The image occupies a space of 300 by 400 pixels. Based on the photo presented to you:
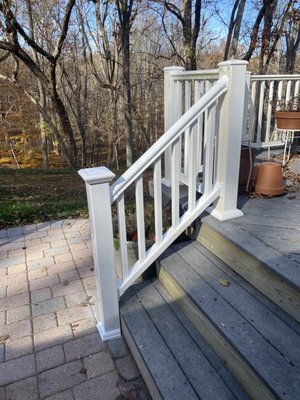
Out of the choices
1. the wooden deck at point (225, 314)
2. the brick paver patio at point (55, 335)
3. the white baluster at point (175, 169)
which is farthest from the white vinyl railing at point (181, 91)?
the brick paver patio at point (55, 335)

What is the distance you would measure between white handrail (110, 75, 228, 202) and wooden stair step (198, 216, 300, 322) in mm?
760

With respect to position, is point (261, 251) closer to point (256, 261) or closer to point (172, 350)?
point (256, 261)

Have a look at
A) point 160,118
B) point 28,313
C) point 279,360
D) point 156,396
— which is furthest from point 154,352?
point 160,118

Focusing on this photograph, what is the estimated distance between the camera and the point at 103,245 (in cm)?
191

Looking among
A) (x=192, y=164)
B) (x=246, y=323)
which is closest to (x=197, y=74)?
(x=192, y=164)

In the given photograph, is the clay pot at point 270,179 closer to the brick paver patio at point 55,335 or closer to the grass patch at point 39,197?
the brick paver patio at point 55,335

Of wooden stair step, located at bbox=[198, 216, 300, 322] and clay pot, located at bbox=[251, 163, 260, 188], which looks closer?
wooden stair step, located at bbox=[198, 216, 300, 322]

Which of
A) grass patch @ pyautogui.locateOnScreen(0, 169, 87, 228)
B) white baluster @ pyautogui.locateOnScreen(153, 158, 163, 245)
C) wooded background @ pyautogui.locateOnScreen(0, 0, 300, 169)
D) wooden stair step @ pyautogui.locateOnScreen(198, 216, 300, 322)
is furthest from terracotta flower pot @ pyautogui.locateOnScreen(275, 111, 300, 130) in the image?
wooded background @ pyautogui.locateOnScreen(0, 0, 300, 169)

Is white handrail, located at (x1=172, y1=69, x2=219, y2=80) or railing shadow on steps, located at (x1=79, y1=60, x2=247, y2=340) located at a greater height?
white handrail, located at (x1=172, y1=69, x2=219, y2=80)

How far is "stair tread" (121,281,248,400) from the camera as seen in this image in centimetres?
152

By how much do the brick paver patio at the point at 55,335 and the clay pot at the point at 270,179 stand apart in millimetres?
1770

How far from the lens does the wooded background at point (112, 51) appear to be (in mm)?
7668

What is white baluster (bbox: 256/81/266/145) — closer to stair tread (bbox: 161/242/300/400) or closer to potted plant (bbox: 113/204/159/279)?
potted plant (bbox: 113/204/159/279)

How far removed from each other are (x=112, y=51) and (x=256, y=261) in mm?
13171
